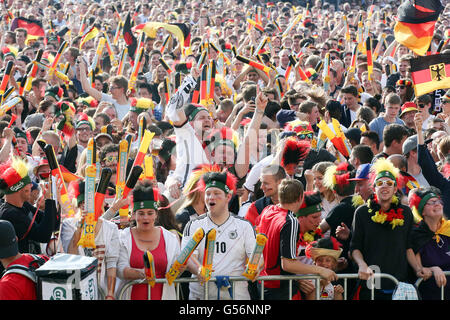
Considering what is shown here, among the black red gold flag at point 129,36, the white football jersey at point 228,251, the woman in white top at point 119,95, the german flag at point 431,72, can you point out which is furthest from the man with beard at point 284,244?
the black red gold flag at point 129,36

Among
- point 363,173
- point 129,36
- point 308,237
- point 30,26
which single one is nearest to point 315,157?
point 363,173

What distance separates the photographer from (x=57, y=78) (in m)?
13.2

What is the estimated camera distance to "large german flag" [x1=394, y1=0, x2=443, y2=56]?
1052 centimetres

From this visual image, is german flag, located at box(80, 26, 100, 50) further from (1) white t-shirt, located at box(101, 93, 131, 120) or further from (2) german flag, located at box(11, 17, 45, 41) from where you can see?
(1) white t-shirt, located at box(101, 93, 131, 120)

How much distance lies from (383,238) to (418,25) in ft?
17.9

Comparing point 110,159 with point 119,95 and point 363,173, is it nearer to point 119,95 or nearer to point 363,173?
point 363,173

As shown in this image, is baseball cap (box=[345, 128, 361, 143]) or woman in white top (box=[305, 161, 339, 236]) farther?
baseball cap (box=[345, 128, 361, 143])

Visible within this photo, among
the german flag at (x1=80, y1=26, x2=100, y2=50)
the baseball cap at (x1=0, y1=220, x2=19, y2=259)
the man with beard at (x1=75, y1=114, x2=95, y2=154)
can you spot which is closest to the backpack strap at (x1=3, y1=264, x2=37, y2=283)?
Result: the baseball cap at (x1=0, y1=220, x2=19, y2=259)

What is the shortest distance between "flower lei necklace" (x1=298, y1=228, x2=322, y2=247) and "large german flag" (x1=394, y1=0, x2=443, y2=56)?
4.97 m

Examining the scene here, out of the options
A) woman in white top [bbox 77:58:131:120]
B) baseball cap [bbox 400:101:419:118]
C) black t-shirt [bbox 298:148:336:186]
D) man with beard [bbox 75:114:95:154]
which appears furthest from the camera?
woman in white top [bbox 77:58:131:120]

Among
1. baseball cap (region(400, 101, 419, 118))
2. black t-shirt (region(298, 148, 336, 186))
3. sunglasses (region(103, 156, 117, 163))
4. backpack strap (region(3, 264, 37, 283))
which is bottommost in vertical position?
backpack strap (region(3, 264, 37, 283))

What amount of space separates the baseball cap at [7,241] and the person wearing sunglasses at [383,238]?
2.56m
